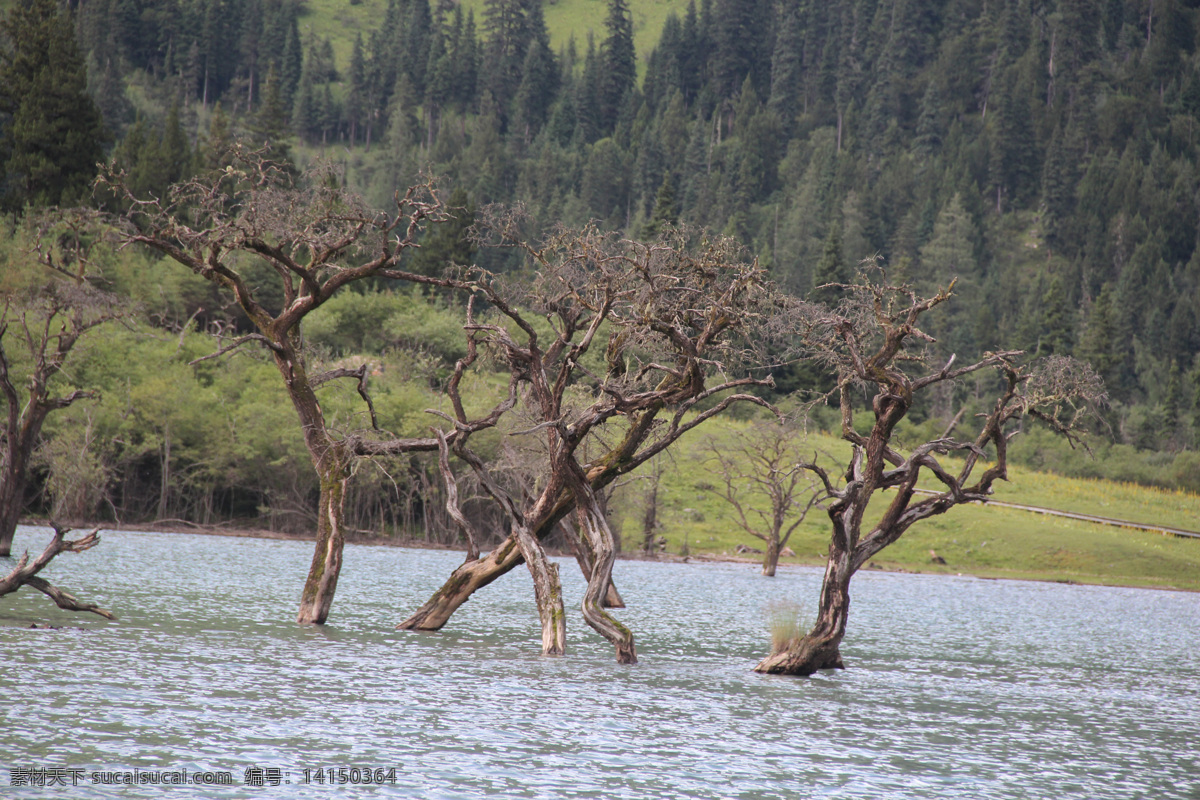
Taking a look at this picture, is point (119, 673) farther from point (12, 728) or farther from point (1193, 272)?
point (1193, 272)

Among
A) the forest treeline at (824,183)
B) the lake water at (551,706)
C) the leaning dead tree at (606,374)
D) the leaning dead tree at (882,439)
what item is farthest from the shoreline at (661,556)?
the leaning dead tree at (882,439)

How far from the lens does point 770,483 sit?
177 ft

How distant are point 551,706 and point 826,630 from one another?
7300 mm

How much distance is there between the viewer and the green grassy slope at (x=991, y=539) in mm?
67125

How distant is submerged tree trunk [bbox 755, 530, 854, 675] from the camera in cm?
2245

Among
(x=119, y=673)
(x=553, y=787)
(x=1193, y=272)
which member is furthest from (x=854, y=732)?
(x=1193, y=272)

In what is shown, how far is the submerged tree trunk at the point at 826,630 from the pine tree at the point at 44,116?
75038 millimetres

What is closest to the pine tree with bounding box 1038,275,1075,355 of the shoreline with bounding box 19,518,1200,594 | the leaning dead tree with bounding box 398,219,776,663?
the shoreline with bounding box 19,518,1200,594

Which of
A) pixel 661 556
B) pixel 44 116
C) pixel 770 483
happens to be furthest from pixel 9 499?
pixel 44 116

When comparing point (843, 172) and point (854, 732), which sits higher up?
point (843, 172)

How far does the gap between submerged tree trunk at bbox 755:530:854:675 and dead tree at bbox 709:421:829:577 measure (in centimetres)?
1968

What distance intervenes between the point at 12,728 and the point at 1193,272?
163302mm

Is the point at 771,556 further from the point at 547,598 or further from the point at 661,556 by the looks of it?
the point at 547,598

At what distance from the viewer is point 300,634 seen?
24.3 meters
